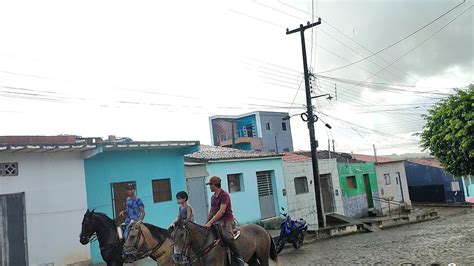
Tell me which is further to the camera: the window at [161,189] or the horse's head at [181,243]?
the window at [161,189]

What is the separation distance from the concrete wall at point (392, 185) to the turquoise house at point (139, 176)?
1950 cm

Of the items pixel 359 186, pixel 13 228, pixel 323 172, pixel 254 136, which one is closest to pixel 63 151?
pixel 13 228

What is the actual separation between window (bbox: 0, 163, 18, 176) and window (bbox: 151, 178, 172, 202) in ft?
15.5

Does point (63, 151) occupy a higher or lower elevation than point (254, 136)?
lower

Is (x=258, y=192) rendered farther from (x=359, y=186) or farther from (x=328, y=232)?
(x=359, y=186)

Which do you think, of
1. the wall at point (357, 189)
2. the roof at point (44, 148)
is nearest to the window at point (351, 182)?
the wall at point (357, 189)

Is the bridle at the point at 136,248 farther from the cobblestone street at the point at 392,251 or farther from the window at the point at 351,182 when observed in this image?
the window at the point at 351,182

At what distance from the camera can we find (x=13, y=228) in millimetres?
11023

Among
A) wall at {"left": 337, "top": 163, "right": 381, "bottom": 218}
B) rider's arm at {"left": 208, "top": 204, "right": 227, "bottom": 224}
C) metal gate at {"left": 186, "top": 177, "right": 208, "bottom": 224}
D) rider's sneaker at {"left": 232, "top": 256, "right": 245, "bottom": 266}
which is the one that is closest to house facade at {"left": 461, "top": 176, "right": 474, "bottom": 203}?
wall at {"left": 337, "top": 163, "right": 381, "bottom": 218}

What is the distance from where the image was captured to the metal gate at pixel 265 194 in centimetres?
2042

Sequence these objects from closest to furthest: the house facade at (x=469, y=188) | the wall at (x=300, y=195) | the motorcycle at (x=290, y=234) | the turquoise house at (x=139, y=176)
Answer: the turquoise house at (x=139, y=176)
the motorcycle at (x=290, y=234)
the wall at (x=300, y=195)
the house facade at (x=469, y=188)

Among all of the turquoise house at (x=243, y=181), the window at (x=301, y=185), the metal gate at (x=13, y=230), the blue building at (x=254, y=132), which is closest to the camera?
the metal gate at (x=13, y=230)

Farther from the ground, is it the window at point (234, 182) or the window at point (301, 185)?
the window at point (234, 182)

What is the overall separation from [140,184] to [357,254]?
752 centimetres
